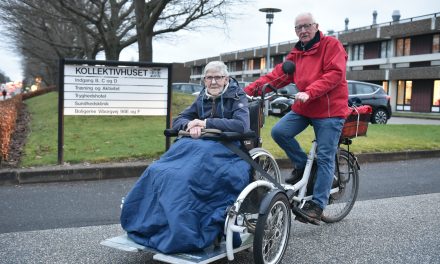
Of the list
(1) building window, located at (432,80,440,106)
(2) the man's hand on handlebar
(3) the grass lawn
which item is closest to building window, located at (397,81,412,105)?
(1) building window, located at (432,80,440,106)

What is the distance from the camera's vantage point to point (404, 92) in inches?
1754

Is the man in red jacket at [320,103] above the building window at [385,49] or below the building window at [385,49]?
below

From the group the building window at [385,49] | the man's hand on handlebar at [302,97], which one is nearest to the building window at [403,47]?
the building window at [385,49]

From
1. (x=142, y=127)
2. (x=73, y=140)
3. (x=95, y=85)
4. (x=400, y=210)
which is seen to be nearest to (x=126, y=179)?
(x=95, y=85)

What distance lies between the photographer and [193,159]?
12.0 ft

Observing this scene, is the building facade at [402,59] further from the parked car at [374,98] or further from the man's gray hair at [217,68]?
the man's gray hair at [217,68]

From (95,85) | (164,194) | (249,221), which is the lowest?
(249,221)

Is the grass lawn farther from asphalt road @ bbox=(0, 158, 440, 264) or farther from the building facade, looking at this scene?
the building facade

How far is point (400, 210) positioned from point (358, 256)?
189 cm

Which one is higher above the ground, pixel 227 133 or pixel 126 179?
pixel 227 133

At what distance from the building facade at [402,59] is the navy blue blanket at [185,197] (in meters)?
39.5

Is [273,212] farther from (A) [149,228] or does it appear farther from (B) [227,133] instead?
(A) [149,228]

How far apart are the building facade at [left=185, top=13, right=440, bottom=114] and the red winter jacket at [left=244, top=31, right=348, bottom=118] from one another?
38.0 m

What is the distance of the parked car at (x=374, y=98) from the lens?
64.5ft
